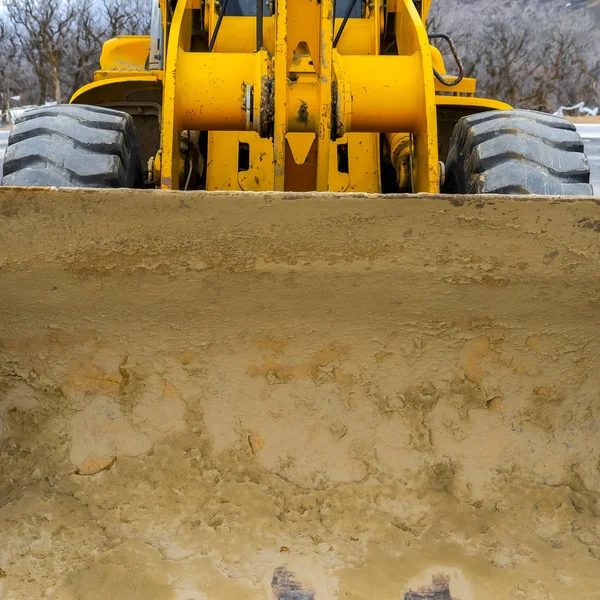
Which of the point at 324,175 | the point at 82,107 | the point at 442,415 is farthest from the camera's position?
the point at 82,107

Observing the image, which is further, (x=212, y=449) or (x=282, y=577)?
(x=212, y=449)

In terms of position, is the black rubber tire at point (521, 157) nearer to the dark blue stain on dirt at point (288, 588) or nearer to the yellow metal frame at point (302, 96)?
the yellow metal frame at point (302, 96)

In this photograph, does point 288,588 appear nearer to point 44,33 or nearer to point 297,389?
point 297,389

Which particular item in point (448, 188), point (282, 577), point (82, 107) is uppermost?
point (82, 107)

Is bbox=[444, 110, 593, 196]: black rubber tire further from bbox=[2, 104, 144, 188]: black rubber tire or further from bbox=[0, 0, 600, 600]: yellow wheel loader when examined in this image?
bbox=[2, 104, 144, 188]: black rubber tire

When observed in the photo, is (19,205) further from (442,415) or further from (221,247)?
(442,415)

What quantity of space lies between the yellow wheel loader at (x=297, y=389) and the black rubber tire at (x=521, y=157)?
686 millimetres

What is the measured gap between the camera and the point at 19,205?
6.42ft

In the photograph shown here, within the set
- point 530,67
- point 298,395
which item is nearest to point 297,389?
point 298,395

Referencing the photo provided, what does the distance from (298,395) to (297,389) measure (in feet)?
0.06

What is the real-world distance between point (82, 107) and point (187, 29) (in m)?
0.59

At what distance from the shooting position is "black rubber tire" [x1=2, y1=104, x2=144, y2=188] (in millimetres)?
2723

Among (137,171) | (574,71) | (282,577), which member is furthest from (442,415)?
(574,71)

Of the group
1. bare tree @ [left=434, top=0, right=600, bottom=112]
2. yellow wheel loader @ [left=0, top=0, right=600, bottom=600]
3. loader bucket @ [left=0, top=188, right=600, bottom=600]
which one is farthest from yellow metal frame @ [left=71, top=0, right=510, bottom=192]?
bare tree @ [left=434, top=0, right=600, bottom=112]
